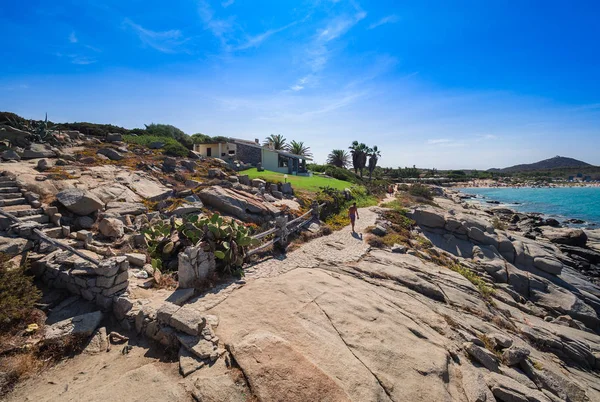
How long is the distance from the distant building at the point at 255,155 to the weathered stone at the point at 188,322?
31.8m

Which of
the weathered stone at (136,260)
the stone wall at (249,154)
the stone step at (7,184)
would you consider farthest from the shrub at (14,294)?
the stone wall at (249,154)

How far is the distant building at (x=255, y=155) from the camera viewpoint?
38.1 m

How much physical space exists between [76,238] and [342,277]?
9961 millimetres

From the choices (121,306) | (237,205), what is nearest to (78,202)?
(237,205)

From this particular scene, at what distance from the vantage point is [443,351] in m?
6.88

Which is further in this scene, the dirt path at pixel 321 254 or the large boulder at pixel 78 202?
the large boulder at pixel 78 202

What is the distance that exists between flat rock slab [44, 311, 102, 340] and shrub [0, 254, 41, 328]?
28.2 inches

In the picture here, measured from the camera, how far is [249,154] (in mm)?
38594

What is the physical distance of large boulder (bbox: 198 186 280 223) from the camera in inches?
611

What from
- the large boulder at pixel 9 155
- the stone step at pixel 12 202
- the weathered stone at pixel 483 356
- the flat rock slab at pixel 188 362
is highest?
the large boulder at pixel 9 155

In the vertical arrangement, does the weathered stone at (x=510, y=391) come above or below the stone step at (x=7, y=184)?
below

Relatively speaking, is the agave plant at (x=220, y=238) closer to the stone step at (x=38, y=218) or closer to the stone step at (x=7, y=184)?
the stone step at (x=38, y=218)

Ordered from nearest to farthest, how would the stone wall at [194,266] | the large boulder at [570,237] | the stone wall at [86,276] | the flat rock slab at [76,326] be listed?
the flat rock slab at [76,326] < the stone wall at [86,276] < the stone wall at [194,266] < the large boulder at [570,237]

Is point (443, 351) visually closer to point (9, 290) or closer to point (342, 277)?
point (342, 277)
